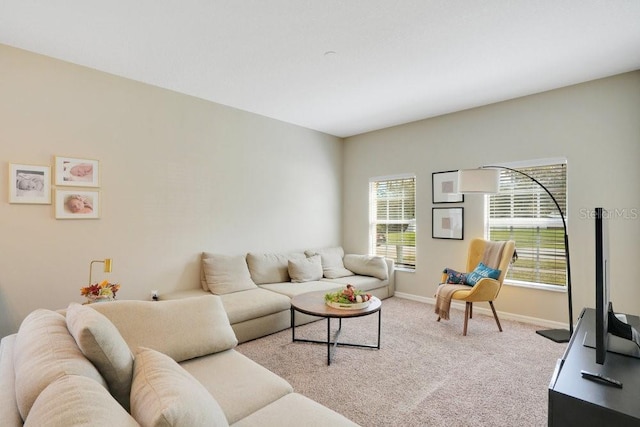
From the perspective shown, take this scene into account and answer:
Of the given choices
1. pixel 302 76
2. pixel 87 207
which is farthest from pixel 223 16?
pixel 87 207

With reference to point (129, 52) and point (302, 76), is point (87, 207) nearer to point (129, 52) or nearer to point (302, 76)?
point (129, 52)

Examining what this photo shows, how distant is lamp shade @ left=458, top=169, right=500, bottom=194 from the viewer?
136 inches

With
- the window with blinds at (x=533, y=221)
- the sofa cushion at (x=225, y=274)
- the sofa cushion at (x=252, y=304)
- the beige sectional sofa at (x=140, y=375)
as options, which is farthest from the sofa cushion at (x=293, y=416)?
the window with blinds at (x=533, y=221)

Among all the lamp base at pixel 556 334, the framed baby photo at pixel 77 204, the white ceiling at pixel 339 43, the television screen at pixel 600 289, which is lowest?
the lamp base at pixel 556 334

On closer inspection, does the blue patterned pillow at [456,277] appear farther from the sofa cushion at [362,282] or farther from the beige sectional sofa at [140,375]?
the beige sectional sofa at [140,375]

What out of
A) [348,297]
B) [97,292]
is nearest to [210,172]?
[97,292]

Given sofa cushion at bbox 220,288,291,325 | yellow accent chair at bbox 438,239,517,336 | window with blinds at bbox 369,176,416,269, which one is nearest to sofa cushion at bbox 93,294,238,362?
sofa cushion at bbox 220,288,291,325

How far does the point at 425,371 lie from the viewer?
2.66 meters

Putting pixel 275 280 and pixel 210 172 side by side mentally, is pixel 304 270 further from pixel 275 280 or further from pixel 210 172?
pixel 210 172

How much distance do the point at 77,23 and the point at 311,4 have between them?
1755 millimetres

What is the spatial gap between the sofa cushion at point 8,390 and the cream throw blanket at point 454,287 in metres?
3.54

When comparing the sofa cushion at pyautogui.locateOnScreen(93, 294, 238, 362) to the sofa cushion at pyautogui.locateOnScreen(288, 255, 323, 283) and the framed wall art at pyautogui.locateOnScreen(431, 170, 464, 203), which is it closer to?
the sofa cushion at pyautogui.locateOnScreen(288, 255, 323, 283)

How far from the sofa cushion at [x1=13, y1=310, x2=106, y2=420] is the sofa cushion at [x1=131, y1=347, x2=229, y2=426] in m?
0.17

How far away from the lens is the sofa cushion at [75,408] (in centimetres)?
77
